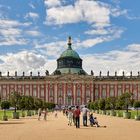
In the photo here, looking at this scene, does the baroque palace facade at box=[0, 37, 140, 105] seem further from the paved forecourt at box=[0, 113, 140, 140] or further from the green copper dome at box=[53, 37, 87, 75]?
the paved forecourt at box=[0, 113, 140, 140]

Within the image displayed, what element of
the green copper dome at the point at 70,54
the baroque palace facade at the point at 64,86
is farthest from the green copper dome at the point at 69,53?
the baroque palace facade at the point at 64,86

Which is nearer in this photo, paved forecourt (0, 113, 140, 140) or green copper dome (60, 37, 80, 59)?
paved forecourt (0, 113, 140, 140)

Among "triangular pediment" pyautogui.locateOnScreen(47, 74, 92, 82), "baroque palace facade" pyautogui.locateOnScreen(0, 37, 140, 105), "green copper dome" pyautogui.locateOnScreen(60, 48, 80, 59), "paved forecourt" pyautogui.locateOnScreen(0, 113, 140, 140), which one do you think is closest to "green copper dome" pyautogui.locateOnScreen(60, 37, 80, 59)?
"green copper dome" pyautogui.locateOnScreen(60, 48, 80, 59)

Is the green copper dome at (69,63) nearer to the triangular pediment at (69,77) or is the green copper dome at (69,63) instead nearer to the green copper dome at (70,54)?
the green copper dome at (70,54)

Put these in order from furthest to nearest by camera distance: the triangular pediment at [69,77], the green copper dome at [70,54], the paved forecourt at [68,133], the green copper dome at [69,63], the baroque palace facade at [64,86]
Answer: the green copper dome at [70,54]
the green copper dome at [69,63]
the triangular pediment at [69,77]
the baroque palace facade at [64,86]
the paved forecourt at [68,133]

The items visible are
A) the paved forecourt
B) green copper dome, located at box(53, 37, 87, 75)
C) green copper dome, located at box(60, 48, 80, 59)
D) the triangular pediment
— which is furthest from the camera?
green copper dome, located at box(60, 48, 80, 59)

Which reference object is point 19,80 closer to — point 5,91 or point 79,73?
point 5,91

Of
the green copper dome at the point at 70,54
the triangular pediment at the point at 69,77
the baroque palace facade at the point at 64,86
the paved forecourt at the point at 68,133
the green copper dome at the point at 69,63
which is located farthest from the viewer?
the green copper dome at the point at 70,54

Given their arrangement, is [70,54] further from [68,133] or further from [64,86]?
[68,133]

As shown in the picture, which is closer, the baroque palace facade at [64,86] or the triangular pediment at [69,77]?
the baroque palace facade at [64,86]

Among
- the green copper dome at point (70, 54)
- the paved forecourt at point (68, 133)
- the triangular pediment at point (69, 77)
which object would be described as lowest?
the paved forecourt at point (68, 133)

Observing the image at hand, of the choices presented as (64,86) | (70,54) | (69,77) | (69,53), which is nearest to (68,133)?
(69,77)

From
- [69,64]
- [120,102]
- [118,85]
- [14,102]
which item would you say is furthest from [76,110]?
[69,64]

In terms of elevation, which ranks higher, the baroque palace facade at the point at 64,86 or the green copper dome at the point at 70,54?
the green copper dome at the point at 70,54
